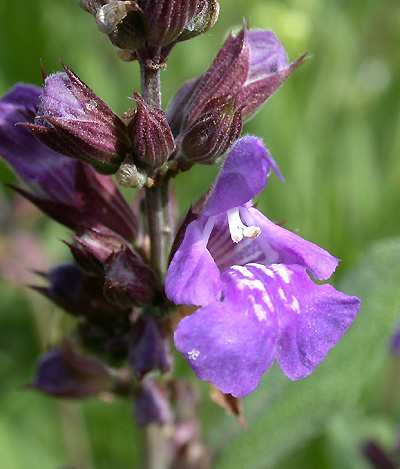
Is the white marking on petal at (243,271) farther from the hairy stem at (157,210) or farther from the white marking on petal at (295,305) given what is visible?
the hairy stem at (157,210)

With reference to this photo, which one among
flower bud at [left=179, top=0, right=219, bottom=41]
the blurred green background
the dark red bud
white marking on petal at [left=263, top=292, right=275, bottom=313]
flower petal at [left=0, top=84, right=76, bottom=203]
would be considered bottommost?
the blurred green background

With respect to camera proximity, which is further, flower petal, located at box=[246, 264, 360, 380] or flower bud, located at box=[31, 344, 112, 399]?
flower bud, located at box=[31, 344, 112, 399]

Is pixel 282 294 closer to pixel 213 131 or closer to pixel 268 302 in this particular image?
pixel 268 302

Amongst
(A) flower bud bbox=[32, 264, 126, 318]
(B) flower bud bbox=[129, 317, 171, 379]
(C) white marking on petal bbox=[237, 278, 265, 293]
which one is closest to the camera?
(C) white marking on petal bbox=[237, 278, 265, 293]

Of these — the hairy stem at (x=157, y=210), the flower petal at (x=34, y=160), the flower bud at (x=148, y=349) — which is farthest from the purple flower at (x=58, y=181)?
the flower bud at (x=148, y=349)

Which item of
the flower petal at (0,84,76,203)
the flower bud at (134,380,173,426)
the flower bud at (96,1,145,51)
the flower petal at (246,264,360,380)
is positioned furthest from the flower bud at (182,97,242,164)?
the flower bud at (134,380,173,426)

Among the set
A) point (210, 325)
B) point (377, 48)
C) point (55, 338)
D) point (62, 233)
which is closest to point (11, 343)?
point (62, 233)

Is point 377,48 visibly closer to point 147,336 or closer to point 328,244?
point 328,244

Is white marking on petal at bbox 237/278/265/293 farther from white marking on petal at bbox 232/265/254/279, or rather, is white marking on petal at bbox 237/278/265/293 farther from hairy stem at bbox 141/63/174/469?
hairy stem at bbox 141/63/174/469
